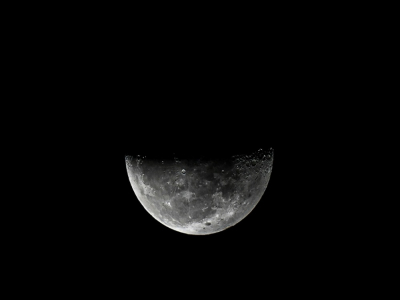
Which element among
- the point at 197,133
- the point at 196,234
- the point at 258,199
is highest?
the point at 197,133

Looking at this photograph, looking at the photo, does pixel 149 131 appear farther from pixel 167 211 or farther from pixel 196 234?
pixel 196 234

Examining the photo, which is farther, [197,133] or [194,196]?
[194,196]

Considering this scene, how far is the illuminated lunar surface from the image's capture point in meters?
2.17

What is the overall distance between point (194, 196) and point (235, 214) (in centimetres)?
36

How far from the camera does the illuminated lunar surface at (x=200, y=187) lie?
2172 mm

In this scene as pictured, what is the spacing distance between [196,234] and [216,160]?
70 centimetres

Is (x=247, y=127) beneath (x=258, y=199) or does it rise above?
above

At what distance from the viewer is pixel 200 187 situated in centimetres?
219

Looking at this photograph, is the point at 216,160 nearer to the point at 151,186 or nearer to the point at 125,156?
the point at 151,186

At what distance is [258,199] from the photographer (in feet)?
8.12

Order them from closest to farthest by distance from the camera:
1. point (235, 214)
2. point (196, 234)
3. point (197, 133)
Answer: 1. point (197, 133)
2. point (235, 214)
3. point (196, 234)

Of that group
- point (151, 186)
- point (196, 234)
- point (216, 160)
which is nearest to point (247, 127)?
point (216, 160)

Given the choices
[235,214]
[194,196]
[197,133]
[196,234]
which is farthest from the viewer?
[196,234]

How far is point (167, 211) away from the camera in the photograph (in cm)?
231
